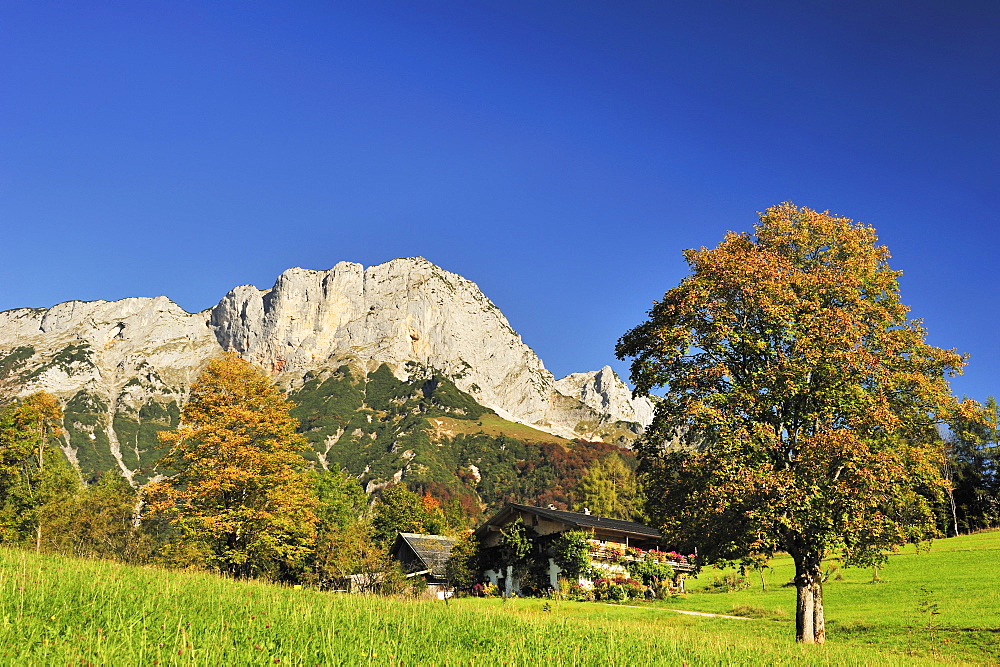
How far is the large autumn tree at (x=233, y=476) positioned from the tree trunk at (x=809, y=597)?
2377 cm

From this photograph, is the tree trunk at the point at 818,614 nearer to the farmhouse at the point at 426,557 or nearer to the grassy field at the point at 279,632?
the grassy field at the point at 279,632

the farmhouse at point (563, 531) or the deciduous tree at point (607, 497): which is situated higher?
the deciduous tree at point (607, 497)

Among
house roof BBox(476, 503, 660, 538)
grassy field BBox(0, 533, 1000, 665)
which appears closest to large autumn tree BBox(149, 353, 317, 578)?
grassy field BBox(0, 533, 1000, 665)

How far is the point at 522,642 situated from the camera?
1123 cm

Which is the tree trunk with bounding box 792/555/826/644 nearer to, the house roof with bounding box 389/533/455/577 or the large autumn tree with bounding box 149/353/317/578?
the large autumn tree with bounding box 149/353/317/578

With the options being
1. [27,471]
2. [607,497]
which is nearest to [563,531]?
[27,471]

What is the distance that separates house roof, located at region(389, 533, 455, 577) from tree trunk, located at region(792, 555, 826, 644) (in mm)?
39573

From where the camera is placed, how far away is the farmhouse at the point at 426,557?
58188mm

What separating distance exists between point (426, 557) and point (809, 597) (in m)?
45.1

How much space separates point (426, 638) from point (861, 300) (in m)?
17.0

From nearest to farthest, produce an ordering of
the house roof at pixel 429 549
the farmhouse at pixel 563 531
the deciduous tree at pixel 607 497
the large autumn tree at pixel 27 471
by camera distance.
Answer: the large autumn tree at pixel 27 471
the farmhouse at pixel 563 531
the house roof at pixel 429 549
the deciduous tree at pixel 607 497

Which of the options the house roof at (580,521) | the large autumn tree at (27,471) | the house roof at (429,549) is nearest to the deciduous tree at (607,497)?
the house roof at (429,549)

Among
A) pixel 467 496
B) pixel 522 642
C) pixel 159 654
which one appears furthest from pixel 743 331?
pixel 467 496

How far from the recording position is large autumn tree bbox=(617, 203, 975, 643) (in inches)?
744
